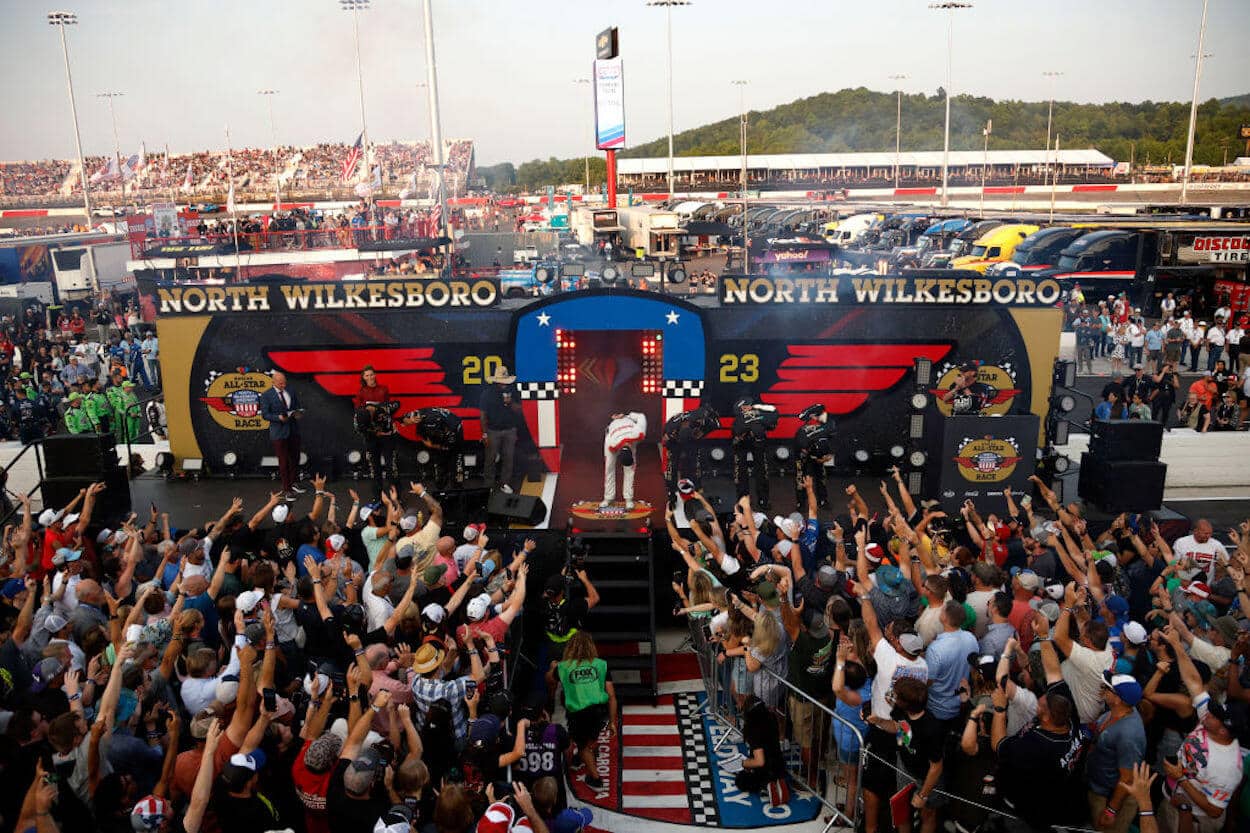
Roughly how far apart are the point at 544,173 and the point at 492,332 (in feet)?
448

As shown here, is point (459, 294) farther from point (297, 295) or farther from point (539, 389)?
point (297, 295)

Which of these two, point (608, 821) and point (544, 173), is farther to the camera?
point (544, 173)

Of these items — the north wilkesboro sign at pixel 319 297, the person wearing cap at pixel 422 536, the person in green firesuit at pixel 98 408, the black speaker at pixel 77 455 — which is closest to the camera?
the person wearing cap at pixel 422 536

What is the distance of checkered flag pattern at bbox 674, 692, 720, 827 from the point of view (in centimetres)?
744

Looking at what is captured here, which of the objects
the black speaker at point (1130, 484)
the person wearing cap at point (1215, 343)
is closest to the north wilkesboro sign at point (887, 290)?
the black speaker at point (1130, 484)

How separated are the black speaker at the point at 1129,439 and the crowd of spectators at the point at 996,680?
3.35 metres

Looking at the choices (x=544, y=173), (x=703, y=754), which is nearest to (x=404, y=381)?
(x=703, y=754)

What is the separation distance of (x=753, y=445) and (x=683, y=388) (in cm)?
180

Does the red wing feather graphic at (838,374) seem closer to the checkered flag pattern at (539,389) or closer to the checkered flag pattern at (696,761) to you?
the checkered flag pattern at (539,389)

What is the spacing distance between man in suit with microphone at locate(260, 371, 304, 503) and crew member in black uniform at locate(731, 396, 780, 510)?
231 inches

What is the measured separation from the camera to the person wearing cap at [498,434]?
483 inches

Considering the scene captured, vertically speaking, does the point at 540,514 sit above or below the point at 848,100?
below

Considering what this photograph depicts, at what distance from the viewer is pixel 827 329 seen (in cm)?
1313

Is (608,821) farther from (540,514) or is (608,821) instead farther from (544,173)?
(544,173)
